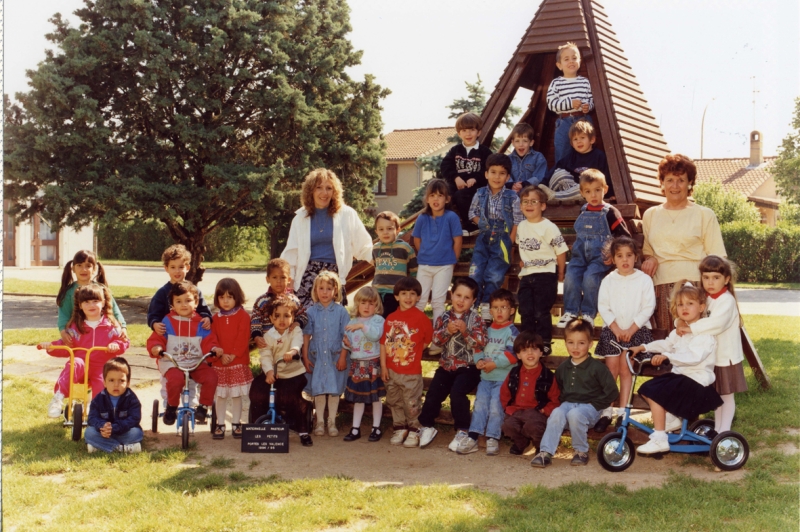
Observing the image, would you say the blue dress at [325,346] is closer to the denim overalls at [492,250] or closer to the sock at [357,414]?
the sock at [357,414]

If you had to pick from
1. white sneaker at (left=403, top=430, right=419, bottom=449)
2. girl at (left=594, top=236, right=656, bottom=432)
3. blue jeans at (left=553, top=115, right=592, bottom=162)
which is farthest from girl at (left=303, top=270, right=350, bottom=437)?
blue jeans at (left=553, top=115, right=592, bottom=162)

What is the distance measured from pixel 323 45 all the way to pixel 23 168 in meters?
8.22

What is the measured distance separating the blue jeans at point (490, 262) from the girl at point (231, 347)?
2.22 meters

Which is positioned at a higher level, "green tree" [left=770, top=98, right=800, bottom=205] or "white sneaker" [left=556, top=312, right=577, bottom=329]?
"green tree" [left=770, top=98, right=800, bottom=205]

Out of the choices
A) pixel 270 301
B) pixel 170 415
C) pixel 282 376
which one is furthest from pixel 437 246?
pixel 170 415

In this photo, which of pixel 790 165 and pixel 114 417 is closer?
pixel 114 417

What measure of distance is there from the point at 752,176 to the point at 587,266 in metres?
44.8

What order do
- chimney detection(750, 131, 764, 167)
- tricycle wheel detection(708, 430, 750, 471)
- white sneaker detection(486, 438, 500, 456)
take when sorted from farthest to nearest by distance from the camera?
chimney detection(750, 131, 764, 167), white sneaker detection(486, 438, 500, 456), tricycle wheel detection(708, 430, 750, 471)

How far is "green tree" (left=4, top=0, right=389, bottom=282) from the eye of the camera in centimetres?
1725

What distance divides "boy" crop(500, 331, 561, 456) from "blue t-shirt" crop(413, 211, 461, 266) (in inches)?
51.8

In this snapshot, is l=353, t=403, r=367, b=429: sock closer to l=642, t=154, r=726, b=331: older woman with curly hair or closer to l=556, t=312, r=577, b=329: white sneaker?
l=556, t=312, r=577, b=329: white sneaker

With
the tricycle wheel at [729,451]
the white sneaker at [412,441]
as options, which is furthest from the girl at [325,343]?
the tricycle wheel at [729,451]

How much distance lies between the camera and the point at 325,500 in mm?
4953

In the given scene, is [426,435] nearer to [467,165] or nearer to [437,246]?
[437,246]
